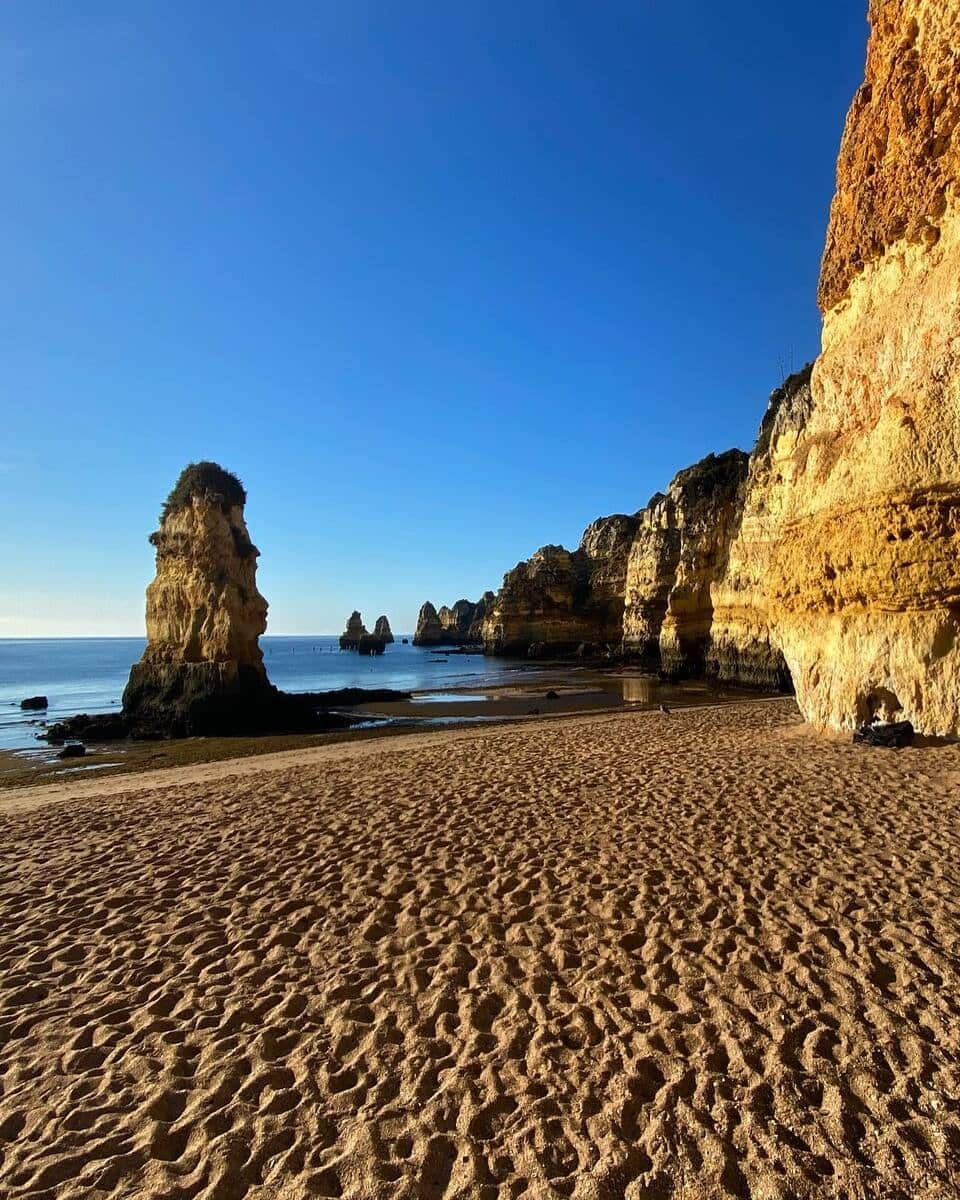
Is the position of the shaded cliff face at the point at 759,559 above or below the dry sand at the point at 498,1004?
above

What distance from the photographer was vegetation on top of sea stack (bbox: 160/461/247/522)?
2650 centimetres

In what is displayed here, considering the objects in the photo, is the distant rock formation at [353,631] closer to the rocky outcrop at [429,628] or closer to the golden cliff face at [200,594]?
the rocky outcrop at [429,628]

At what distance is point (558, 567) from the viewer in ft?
244

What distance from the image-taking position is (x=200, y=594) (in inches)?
1016

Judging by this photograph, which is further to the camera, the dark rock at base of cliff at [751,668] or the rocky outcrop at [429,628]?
the rocky outcrop at [429,628]

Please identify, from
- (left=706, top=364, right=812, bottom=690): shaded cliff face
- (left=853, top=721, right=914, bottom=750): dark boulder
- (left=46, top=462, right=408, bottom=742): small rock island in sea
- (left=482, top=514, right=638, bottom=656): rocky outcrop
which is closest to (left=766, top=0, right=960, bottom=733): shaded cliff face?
(left=853, top=721, right=914, bottom=750): dark boulder

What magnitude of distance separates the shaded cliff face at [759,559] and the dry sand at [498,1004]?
22.7 metres

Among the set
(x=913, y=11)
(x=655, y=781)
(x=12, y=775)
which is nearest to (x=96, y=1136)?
(x=655, y=781)

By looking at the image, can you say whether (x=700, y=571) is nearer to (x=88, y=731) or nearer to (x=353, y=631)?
(x=88, y=731)

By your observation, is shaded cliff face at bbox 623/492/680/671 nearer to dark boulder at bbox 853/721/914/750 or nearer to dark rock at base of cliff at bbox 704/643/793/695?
dark rock at base of cliff at bbox 704/643/793/695

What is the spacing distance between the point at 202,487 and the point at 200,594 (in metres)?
4.68

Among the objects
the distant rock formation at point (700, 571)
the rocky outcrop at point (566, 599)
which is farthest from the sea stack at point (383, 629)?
the distant rock formation at point (700, 571)

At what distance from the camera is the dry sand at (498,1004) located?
303 centimetres

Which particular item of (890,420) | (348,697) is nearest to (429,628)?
(348,697)
